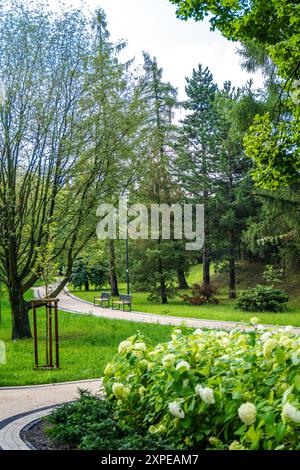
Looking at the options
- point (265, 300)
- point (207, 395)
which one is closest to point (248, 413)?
point (207, 395)

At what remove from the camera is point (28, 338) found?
14125 millimetres

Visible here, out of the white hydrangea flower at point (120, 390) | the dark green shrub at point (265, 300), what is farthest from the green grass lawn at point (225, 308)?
the white hydrangea flower at point (120, 390)

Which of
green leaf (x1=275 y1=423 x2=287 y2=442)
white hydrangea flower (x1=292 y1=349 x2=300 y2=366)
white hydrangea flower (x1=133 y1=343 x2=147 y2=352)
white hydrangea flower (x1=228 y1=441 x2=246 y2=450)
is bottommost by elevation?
white hydrangea flower (x1=228 y1=441 x2=246 y2=450)

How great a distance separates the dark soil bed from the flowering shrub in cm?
61

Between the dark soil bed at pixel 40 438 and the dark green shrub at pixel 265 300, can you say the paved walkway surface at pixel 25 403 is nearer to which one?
the dark soil bed at pixel 40 438

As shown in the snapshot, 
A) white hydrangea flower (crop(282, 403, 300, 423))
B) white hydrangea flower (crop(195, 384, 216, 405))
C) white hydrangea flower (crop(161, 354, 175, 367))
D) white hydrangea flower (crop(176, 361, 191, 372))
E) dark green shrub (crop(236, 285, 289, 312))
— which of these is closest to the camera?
white hydrangea flower (crop(282, 403, 300, 423))

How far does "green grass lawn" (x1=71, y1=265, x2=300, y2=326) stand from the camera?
1811cm

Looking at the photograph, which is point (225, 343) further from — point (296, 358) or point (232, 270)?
point (232, 270)

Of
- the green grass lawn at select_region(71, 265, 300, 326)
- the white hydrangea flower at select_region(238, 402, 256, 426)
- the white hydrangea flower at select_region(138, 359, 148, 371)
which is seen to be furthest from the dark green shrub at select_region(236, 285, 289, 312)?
the white hydrangea flower at select_region(238, 402, 256, 426)

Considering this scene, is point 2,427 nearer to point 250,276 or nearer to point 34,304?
point 34,304

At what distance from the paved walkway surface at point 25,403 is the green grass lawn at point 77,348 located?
1.55 feet

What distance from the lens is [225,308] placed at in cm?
2327

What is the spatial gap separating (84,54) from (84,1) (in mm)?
1354

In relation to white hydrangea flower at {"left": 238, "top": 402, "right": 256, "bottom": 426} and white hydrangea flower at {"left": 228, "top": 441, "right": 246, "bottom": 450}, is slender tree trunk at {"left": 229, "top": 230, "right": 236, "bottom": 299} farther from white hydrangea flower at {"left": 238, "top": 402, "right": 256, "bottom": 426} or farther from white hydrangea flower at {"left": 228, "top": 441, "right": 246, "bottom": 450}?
white hydrangea flower at {"left": 238, "top": 402, "right": 256, "bottom": 426}
